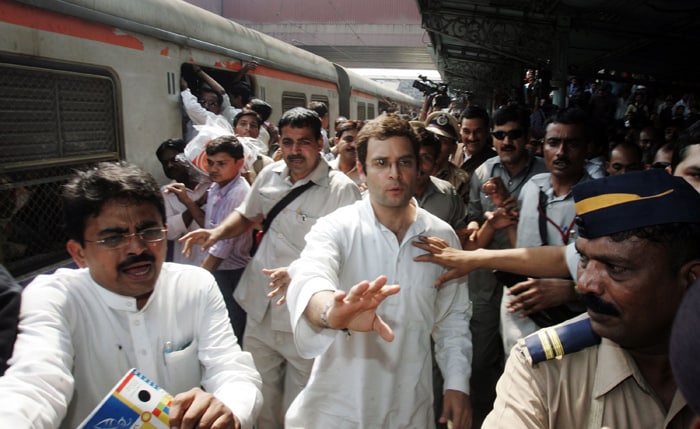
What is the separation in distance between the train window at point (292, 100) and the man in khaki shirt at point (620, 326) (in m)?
6.36

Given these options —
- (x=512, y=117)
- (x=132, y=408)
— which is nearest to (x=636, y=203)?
(x=132, y=408)

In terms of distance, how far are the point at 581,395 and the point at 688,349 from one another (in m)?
0.80

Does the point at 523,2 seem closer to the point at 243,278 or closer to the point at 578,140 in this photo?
the point at 578,140

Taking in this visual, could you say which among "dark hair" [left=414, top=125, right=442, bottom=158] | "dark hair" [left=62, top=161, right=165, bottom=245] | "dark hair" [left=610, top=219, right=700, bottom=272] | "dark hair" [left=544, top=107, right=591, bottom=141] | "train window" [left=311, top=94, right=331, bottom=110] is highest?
"train window" [left=311, top=94, right=331, bottom=110]

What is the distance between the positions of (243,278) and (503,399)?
2106 mm

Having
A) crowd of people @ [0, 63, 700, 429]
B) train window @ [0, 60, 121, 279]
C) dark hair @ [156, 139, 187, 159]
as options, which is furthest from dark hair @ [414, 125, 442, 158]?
train window @ [0, 60, 121, 279]

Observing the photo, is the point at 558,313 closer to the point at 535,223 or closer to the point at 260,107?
the point at 535,223

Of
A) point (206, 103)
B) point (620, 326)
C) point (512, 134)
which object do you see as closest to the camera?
point (620, 326)

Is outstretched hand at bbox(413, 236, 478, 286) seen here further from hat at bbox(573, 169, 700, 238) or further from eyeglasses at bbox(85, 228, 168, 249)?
eyeglasses at bbox(85, 228, 168, 249)

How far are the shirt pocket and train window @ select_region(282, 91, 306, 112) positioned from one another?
5987mm

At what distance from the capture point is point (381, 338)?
76.1 inches

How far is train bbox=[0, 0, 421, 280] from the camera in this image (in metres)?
2.96

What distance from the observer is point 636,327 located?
1.33 metres

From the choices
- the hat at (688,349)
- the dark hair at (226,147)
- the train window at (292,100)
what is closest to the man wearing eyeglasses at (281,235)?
the dark hair at (226,147)
